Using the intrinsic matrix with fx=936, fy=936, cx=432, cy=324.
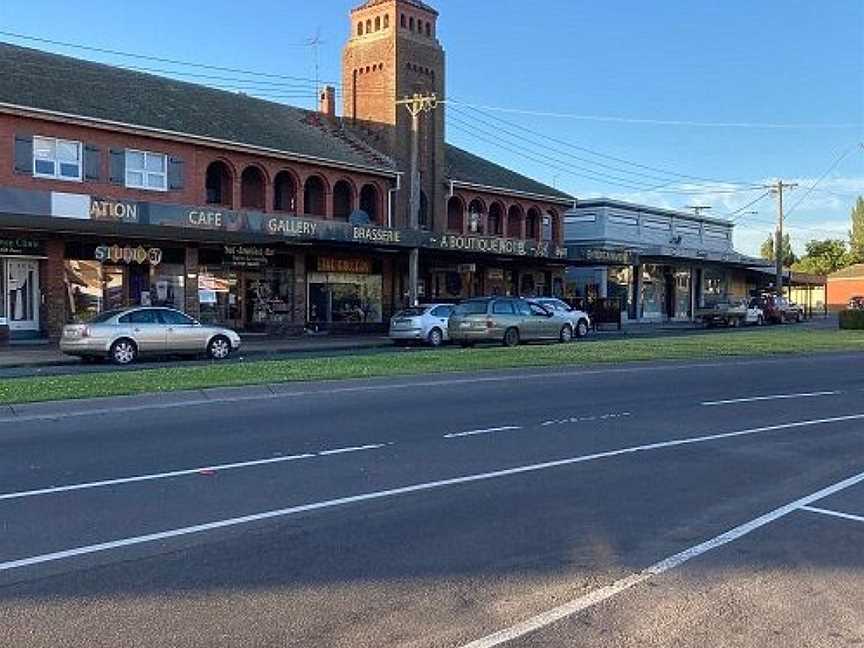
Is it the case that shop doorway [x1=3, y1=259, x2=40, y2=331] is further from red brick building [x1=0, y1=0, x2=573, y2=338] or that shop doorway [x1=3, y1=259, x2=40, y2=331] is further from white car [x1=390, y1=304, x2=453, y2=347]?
white car [x1=390, y1=304, x2=453, y2=347]

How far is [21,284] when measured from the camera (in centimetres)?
2883

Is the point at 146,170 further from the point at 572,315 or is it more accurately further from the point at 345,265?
the point at 572,315

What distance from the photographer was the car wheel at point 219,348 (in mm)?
24984

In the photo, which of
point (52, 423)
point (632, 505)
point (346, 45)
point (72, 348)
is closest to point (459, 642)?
point (632, 505)

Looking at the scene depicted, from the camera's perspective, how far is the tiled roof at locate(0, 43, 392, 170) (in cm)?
2992

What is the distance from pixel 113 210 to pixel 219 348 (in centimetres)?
497

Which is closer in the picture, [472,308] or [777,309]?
[472,308]

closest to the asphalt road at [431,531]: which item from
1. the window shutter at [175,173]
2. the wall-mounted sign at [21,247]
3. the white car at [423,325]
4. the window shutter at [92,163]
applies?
the white car at [423,325]

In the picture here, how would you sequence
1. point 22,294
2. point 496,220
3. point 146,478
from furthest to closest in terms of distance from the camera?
point 496,220 < point 22,294 < point 146,478

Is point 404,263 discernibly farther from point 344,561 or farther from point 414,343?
point 344,561

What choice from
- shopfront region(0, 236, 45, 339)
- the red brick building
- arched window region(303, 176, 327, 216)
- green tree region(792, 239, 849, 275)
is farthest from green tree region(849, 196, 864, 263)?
shopfront region(0, 236, 45, 339)

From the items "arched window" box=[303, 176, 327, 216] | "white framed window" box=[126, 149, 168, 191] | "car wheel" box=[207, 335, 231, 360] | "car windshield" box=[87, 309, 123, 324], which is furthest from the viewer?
"arched window" box=[303, 176, 327, 216]

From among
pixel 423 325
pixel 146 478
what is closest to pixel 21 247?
pixel 423 325

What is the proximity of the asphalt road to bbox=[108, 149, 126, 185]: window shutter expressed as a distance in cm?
1990
